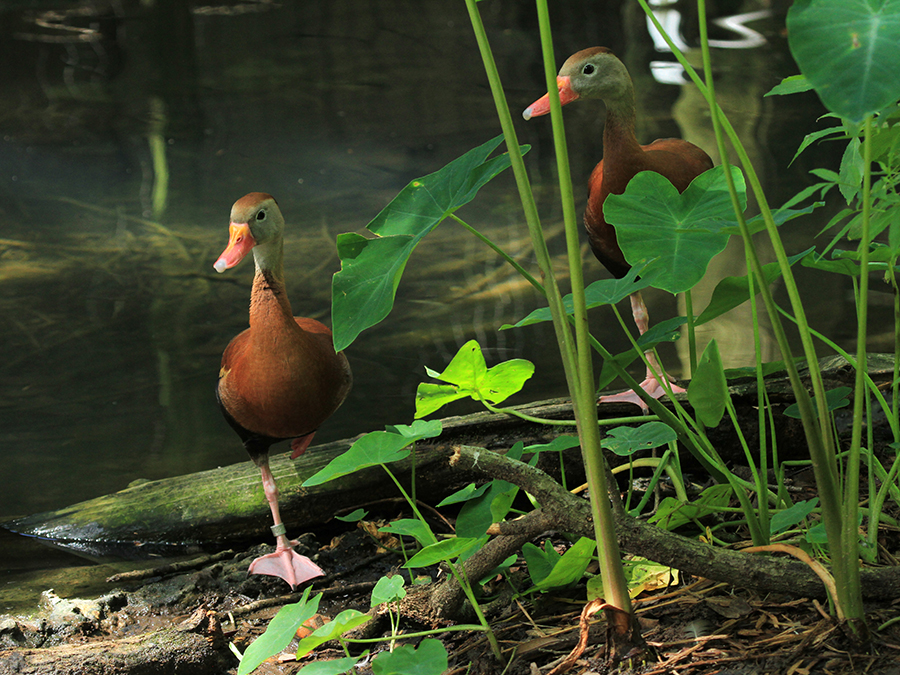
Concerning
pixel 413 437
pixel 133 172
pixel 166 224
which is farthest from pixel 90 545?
pixel 133 172

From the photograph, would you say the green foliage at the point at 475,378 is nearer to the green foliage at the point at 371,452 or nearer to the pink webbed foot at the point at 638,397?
the green foliage at the point at 371,452

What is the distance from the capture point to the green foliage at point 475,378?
107cm

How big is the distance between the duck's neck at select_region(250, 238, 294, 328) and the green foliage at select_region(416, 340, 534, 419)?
0.53 meters

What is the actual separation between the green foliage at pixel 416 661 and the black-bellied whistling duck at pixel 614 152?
96 cm

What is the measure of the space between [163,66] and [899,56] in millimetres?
6476

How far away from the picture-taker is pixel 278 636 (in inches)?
35.1

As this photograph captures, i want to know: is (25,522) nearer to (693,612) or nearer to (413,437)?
(413,437)

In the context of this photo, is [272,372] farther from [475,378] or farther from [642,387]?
[642,387]

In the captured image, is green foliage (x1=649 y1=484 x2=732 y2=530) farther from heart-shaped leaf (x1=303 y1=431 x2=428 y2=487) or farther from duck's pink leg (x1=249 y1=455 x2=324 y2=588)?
duck's pink leg (x1=249 y1=455 x2=324 y2=588)

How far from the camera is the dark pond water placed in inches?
101

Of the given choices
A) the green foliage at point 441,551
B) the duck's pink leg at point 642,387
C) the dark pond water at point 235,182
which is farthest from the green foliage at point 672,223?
the dark pond water at point 235,182

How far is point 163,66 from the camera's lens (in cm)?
627

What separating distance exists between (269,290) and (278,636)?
2.76ft

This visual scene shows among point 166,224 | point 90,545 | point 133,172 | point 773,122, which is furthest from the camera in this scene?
point 773,122
